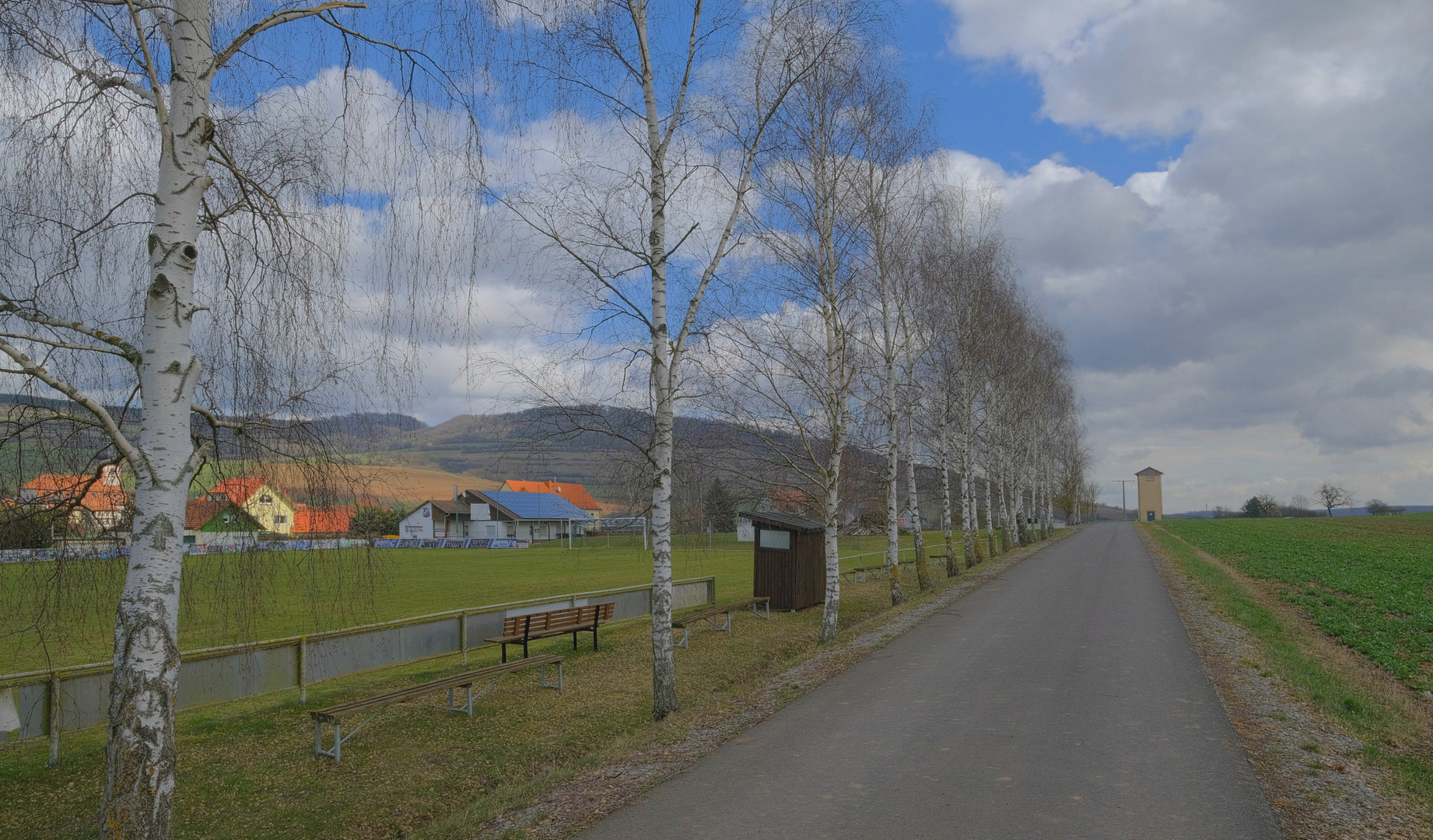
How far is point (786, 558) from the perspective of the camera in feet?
61.9

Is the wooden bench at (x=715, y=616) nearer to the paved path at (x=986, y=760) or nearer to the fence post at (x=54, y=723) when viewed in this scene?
the paved path at (x=986, y=760)

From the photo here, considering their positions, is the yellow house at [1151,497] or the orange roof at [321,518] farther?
the yellow house at [1151,497]

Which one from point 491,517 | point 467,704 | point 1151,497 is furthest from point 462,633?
point 1151,497

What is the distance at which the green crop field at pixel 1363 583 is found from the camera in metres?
12.8

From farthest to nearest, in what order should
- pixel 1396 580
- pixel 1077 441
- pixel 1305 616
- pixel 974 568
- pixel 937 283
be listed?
1. pixel 1077 441
2. pixel 974 568
3. pixel 937 283
4. pixel 1396 580
5. pixel 1305 616

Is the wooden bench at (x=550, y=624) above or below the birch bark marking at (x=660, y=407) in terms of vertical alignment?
below

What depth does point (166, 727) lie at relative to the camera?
4.57 meters

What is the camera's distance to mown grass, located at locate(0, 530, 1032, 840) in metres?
6.66

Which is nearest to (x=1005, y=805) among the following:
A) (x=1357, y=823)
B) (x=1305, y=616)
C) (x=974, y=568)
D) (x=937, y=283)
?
(x=1357, y=823)

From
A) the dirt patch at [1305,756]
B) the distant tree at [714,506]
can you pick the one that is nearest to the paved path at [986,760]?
the dirt patch at [1305,756]

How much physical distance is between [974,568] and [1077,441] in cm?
5404

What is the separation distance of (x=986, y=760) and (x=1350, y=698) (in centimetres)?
484

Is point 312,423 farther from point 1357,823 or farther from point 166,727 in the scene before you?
point 1357,823

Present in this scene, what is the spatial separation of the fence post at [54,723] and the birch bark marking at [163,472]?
4.43 meters
